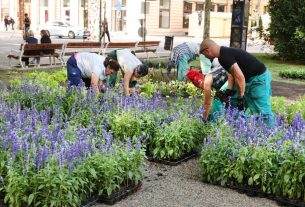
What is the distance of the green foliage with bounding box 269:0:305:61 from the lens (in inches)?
861

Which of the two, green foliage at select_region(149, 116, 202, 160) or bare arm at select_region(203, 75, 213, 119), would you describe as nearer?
green foliage at select_region(149, 116, 202, 160)

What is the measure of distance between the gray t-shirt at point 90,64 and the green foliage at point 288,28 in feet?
49.5

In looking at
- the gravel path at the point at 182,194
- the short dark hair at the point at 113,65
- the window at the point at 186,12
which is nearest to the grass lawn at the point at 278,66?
the short dark hair at the point at 113,65

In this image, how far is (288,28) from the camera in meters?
22.5

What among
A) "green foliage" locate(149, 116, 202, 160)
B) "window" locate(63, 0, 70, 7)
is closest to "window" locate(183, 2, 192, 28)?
Answer: "window" locate(63, 0, 70, 7)

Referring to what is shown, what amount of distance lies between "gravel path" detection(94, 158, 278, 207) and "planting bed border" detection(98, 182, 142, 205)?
1.6 inches

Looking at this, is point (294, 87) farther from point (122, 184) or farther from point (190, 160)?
point (122, 184)

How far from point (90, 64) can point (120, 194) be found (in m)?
3.52

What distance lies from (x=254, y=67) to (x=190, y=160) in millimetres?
1500

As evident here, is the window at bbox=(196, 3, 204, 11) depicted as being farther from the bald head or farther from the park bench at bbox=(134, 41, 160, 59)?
the bald head

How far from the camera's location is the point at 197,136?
6672mm

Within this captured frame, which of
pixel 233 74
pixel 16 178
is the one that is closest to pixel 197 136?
pixel 233 74

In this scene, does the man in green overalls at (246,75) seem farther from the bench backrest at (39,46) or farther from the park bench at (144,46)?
the park bench at (144,46)

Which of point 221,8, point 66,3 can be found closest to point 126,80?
point 66,3
